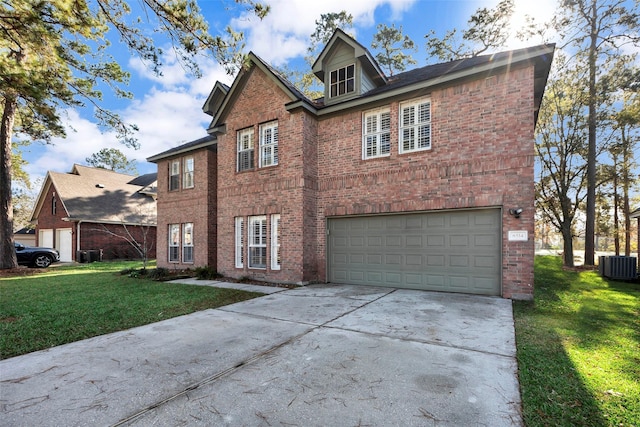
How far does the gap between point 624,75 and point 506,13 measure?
21.6ft

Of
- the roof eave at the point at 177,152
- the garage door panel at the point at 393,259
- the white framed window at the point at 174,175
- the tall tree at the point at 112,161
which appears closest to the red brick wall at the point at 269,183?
the roof eave at the point at 177,152

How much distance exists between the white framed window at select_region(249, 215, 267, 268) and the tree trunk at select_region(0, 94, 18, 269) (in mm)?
13541

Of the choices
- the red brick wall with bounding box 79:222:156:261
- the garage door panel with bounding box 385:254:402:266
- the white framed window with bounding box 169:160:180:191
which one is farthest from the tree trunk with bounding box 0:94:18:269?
the garage door panel with bounding box 385:254:402:266

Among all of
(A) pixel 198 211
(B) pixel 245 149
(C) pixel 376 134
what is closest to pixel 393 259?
(C) pixel 376 134

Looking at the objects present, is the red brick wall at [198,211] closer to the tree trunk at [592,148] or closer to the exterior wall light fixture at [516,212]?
the exterior wall light fixture at [516,212]

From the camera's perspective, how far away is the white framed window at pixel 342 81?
1042 cm

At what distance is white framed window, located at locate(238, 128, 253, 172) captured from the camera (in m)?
11.4

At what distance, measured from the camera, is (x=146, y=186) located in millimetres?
26844

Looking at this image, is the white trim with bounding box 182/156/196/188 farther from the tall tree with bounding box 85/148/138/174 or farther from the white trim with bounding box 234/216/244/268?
the tall tree with bounding box 85/148/138/174

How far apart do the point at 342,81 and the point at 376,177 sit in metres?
3.81

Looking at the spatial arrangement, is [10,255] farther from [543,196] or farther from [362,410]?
[543,196]

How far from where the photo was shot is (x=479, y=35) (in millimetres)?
17656

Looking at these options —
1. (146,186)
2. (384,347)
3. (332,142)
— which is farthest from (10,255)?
(384,347)

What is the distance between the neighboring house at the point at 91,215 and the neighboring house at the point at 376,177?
495 inches
